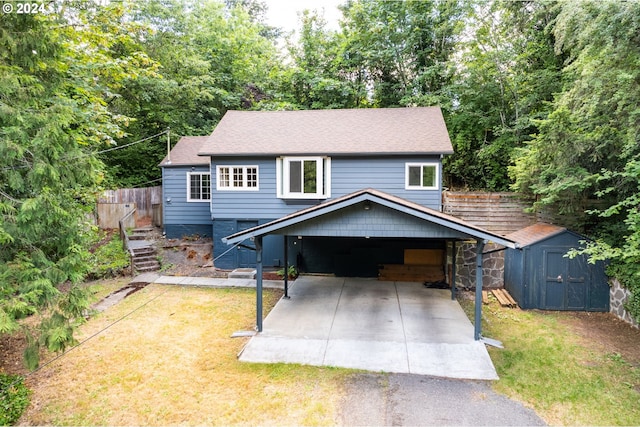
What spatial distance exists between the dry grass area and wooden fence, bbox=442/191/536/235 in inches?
308

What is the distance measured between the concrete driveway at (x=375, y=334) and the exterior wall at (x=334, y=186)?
11.1 ft

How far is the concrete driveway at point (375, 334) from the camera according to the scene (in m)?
6.32

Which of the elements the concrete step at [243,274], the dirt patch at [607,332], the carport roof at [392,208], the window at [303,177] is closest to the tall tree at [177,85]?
the concrete step at [243,274]

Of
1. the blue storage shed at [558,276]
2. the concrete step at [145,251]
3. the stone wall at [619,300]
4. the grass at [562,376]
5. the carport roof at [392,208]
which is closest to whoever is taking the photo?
the grass at [562,376]

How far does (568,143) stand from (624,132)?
1143 millimetres

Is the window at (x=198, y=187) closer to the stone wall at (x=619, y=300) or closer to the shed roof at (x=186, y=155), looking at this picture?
the shed roof at (x=186, y=155)

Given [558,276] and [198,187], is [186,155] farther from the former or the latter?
[558,276]

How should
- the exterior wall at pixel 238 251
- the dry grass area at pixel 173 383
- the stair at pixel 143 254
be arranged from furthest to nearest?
the exterior wall at pixel 238 251
the stair at pixel 143 254
the dry grass area at pixel 173 383

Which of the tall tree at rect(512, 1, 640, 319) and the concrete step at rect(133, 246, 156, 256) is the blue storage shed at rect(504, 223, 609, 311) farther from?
the concrete step at rect(133, 246, 156, 256)

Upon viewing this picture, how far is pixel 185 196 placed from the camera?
49.2 feet

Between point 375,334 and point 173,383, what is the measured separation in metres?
4.20

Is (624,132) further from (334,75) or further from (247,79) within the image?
(247,79)

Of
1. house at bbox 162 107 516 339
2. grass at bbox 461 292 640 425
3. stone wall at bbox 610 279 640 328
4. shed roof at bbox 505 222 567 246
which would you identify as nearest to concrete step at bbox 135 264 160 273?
house at bbox 162 107 516 339

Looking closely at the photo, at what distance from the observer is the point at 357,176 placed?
40.1 ft
